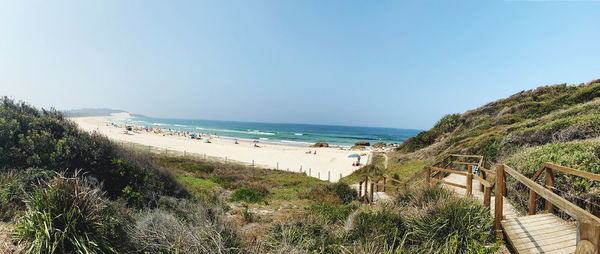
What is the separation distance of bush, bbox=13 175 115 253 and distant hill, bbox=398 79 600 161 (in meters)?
14.5

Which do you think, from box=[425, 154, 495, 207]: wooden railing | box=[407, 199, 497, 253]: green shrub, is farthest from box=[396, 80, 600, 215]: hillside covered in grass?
box=[407, 199, 497, 253]: green shrub

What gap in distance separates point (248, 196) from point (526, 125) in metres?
15.6

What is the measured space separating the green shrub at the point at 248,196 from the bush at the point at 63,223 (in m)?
7.56

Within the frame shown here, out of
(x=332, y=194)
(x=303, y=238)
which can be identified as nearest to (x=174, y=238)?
(x=303, y=238)

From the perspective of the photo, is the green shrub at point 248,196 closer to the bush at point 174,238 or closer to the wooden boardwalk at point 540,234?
the bush at point 174,238

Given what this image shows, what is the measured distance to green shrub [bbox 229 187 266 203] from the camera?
429 inches

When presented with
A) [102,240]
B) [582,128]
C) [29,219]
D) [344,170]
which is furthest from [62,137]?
[344,170]

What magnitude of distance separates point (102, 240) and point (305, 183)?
583 inches

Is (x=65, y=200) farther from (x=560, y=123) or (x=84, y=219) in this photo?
(x=560, y=123)

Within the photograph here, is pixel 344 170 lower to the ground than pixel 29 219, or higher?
lower

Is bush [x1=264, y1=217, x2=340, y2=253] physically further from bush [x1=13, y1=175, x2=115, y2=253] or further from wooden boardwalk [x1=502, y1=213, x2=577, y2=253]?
wooden boardwalk [x1=502, y1=213, x2=577, y2=253]

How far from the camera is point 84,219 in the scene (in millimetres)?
3309

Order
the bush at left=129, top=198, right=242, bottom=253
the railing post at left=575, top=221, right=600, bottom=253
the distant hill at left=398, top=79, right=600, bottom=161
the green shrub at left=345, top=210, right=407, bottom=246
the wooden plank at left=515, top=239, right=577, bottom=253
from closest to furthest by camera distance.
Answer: the railing post at left=575, top=221, right=600, bottom=253
the wooden plank at left=515, top=239, right=577, bottom=253
the bush at left=129, top=198, right=242, bottom=253
the green shrub at left=345, top=210, right=407, bottom=246
the distant hill at left=398, top=79, right=600, bottom=161

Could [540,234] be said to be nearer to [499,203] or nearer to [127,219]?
[499,203]
